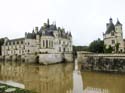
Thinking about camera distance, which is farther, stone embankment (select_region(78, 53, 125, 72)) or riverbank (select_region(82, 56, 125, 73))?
stone embankment (select_region(78, 53, 125, 72))

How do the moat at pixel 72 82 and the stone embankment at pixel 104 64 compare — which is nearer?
the moat at pixel 72 82

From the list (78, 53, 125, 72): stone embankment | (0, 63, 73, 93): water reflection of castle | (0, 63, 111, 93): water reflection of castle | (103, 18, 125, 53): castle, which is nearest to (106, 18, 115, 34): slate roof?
(103, 18, 125, 53): castle

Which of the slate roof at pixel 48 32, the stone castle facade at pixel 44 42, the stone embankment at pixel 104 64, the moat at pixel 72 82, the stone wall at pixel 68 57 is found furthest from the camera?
the slate roof at pixel 48 32

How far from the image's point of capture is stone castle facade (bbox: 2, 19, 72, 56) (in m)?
50.7

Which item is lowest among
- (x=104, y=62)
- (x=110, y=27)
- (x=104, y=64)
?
(x=104, y=64)

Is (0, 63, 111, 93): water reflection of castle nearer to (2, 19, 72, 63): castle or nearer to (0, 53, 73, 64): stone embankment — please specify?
(0, 53, 73, 64): stone embankment

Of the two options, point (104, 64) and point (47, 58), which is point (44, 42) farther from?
point (104, 64)

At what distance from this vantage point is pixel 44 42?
5044 cm

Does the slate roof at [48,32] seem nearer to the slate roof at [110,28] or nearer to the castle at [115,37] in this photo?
the slate roof at [110,28]

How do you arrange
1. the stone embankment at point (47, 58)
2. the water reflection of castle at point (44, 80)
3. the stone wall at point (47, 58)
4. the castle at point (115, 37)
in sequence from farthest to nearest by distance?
1. the stone embankment at point (47, 58)
2. the stone wall at point (47, 58)
3. the castle at point (115, 37)
4. the water reflection of castle at point (44, 80)

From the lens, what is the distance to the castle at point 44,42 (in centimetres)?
5072

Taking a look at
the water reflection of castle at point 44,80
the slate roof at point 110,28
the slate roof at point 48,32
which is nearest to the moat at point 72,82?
the water reflection of castle at point 44,80

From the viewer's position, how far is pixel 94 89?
19062 mm

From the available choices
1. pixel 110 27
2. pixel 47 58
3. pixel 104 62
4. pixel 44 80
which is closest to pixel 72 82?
pixel 44 80
